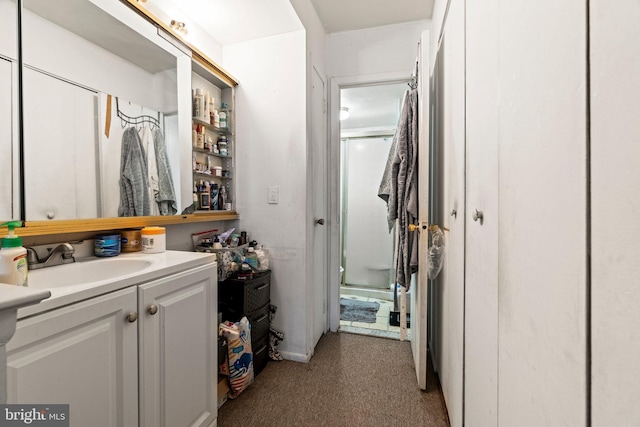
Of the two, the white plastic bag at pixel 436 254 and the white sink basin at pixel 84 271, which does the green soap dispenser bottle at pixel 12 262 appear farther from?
the white plastic bag at pixel 436 254

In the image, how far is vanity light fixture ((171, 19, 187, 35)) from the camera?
1526 mm

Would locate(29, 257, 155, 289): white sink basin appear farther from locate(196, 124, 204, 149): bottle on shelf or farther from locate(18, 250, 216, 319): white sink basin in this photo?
locate(196, 124, 204, 149): bottle on shelf

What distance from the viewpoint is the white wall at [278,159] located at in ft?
6.04

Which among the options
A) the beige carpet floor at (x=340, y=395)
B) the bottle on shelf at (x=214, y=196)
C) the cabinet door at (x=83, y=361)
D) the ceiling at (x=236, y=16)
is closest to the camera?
the cabinet door at (x=83, y=361)

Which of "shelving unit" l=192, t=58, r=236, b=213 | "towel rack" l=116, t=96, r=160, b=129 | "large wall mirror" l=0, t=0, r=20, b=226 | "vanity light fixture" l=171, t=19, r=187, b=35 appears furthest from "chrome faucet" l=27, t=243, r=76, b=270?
"vanity light fixture" l=171, t=19, r=187, b=35

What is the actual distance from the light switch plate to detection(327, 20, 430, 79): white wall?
1149mm

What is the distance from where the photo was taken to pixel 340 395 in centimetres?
154

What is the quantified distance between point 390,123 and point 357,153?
63 centimetres

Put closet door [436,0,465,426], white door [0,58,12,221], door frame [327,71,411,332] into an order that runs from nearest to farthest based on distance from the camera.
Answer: white door [0,58,12,221] → closet door [436,0,465,426] → door frame [327,71,411,332]

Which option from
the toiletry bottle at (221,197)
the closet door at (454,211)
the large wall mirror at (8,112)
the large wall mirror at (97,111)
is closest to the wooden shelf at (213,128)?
the large wall mirror at (97,111)

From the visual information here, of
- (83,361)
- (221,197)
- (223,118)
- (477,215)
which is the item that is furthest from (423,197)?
(83,361)

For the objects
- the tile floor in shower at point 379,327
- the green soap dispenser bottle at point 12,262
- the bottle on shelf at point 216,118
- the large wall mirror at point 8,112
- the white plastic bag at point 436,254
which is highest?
the bottle on shelf at point 216,118

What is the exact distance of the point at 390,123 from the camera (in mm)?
3812

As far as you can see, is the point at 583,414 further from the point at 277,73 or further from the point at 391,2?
the point at 391,2
